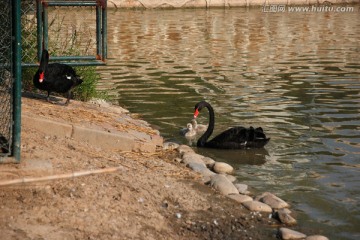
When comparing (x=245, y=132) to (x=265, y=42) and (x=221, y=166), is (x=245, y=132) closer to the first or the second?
(x=221, y=166)

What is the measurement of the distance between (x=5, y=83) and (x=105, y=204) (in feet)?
7.64

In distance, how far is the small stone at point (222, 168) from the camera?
35.2 feet

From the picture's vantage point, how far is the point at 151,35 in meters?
27.8

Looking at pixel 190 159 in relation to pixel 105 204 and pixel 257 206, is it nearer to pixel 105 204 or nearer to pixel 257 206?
pixel 257 206

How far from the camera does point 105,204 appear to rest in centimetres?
783

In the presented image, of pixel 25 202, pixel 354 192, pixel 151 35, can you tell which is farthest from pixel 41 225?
pixel 151 35

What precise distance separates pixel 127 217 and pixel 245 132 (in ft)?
15.8

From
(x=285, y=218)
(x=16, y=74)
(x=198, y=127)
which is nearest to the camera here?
(x=16, y=74)

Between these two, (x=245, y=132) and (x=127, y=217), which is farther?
(x=245, y=132)

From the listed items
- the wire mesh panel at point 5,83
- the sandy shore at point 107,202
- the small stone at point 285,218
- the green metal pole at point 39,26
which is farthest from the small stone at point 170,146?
the small stone at point 285,218

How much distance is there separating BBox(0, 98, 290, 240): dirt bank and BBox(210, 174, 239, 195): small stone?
0.41 feet

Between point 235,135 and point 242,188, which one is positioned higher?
point 235,135

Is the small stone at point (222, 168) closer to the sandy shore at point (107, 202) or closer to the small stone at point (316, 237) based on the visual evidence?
the sandy shore at point (107, 202)

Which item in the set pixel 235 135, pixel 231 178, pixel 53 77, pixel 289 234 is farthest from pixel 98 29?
pixel 289 234
